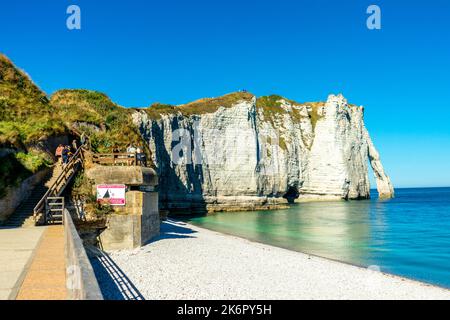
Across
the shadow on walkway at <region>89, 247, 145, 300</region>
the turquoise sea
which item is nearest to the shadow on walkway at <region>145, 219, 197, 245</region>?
the shadow on walkway at <region>89, 247, 145, 300</region>

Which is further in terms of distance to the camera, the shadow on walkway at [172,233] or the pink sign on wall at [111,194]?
the shadow on walkway at [172,233]

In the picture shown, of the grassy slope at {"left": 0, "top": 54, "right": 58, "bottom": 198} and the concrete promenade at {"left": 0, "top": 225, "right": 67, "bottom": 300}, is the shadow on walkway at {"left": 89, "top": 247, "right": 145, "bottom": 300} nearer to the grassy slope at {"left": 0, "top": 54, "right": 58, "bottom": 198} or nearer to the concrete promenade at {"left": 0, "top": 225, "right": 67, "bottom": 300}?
the concrete promenade at {"left": 0, "top": 225, "right": 67, "bottom": 300}

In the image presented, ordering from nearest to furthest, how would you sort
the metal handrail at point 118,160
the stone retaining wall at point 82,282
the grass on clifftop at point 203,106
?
the stone retaining wall at point 82,282, the metal handrail at point 118,160, the grass on clifftop at point 203,106

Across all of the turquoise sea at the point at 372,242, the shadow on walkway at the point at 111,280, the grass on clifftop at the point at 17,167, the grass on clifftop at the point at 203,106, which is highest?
the grass on clifftop at the point at 203,106

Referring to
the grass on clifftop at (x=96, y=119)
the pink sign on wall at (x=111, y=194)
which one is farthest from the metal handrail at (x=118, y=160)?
the grass on clifftop at (x=96, y=119)

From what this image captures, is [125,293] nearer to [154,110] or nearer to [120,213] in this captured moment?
A: [120,213]

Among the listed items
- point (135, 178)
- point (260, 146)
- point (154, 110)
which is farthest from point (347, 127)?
point (135, 178)

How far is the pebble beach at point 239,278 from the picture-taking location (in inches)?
534

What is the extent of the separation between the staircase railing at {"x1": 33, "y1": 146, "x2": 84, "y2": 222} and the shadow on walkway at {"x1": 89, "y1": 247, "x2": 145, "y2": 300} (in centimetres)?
320

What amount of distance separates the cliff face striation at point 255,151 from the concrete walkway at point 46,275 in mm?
Result: 45413

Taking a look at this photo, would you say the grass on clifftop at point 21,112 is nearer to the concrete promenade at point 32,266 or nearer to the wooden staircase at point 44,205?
the wooden staircase at point 44,205

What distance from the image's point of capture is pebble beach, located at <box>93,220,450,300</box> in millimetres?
13562

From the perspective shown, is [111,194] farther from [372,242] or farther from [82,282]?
[372,242]

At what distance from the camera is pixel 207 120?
67.6m
